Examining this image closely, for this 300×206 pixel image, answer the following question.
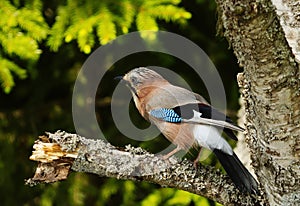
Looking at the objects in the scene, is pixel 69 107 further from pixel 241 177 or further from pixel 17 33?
pixel 241 177

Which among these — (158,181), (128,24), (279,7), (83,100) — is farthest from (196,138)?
(83,100)

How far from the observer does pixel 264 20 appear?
5.46 feet

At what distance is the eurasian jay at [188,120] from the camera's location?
222 cm

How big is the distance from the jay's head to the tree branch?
15.7 inches

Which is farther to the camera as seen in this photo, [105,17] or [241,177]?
[105,17]

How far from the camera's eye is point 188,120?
2371 millimetres

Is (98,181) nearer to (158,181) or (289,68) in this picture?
(158,181)

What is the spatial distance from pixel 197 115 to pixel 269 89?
21.2 inches

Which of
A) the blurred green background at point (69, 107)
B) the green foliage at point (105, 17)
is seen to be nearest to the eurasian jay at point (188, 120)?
the green foliage at point (105, 17)

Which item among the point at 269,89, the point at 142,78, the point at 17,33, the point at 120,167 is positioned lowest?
the point at 17,33

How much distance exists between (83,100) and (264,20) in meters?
2.57

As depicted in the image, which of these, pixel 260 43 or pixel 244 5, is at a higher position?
pixel 244 5

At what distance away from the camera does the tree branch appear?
7.15ft

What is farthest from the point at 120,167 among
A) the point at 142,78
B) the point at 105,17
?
the point at 105,17
